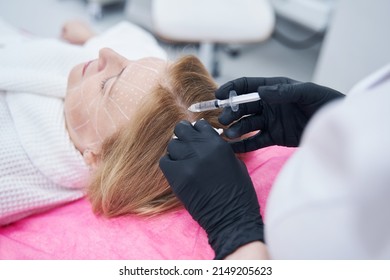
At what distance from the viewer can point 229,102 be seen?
29.9 inches

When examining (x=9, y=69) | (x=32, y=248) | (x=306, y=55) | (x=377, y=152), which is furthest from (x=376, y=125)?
(x=306, y=55)

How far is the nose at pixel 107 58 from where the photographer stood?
0.91 m

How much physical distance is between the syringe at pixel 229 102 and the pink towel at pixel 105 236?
235 mm

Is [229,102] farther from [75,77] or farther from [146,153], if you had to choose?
[75,77]

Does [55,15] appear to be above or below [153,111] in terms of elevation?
below

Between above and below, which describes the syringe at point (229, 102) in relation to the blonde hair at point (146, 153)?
above

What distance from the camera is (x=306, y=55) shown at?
2.53 meters

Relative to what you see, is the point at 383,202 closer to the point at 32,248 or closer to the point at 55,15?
the point at 32,248

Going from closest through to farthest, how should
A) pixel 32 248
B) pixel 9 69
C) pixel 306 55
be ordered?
1. pixel 32 248
2. pixel 9 69
3. pixel 306 55

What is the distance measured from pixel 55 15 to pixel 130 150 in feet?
6.41

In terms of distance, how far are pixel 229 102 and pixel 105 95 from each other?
0.31 m

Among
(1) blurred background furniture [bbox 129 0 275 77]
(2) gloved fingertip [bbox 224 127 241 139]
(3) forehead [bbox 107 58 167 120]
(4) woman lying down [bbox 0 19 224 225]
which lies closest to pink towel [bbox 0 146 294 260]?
(4) woman lying down [bbox 0 19 224 225]

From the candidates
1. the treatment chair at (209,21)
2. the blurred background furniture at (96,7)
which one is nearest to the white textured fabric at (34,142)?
the treatment chair at (209,21)

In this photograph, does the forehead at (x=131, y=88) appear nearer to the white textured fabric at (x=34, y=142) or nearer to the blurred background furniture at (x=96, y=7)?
the white textured fabric at (x=34, y=142)
